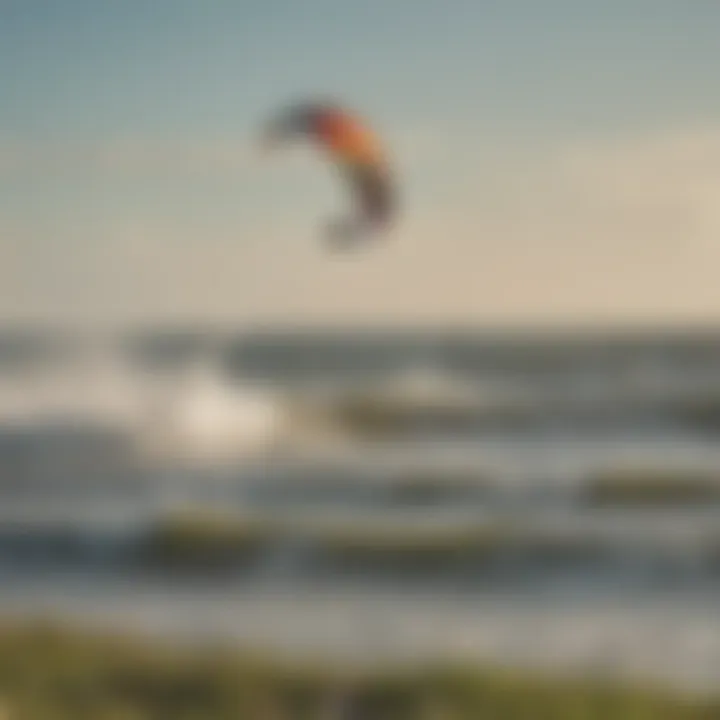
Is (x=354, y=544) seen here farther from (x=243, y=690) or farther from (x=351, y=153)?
(x=351, y=153)

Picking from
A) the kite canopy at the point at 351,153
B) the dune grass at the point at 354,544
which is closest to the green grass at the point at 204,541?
the dune grass at the point at 354,544

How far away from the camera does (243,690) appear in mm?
1282

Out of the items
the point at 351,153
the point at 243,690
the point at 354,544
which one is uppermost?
the point at 351,153

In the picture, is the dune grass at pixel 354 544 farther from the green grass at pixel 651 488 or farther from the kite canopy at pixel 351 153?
the kite canopy at pixel 351 153

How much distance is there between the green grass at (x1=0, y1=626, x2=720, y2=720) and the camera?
4.15ft

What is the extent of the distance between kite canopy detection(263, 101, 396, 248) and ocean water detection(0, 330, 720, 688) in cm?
10

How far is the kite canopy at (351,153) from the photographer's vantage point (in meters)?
1.32

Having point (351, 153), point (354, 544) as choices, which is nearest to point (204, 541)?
point (354, 544)

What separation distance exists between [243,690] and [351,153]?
0.47 m

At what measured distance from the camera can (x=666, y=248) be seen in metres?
1.31

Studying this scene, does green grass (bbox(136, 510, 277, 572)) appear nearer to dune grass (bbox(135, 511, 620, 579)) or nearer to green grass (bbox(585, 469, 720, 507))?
dune grass (bbox(135, 511, 620, 579))

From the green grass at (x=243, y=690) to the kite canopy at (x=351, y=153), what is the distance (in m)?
0.38

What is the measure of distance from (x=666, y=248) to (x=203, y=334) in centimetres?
41

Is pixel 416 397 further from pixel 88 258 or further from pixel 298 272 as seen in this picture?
pixel 88 258
